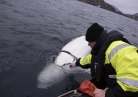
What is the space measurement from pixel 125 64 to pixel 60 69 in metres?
4.13

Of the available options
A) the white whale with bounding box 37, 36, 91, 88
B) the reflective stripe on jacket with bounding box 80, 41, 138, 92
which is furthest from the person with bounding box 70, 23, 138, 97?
the white whale with bounding box 37, 36, 91, 88

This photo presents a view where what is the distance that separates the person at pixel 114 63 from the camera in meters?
3.97

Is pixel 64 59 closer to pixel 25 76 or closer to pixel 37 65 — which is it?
pixel 37 65

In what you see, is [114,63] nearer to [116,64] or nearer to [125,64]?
[116,64]

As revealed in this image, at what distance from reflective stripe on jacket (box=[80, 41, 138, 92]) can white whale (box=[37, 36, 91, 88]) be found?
127 inches

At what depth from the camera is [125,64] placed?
4031 mm

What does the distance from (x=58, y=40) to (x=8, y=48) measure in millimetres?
4093

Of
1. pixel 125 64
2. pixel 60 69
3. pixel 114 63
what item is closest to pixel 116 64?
pixel 114 63

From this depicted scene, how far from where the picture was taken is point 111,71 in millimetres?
4754

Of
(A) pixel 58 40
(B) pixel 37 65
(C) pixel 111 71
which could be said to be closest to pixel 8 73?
(B) pixel 37 65

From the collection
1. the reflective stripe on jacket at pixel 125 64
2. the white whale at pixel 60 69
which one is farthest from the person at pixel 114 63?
the white whale at pixel 60 69

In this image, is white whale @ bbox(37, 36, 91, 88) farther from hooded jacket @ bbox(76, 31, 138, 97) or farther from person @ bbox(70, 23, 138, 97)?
hooded jacket @ bbox(76, 31, 138, 97)

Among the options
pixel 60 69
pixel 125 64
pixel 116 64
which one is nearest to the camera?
pixel 125 64

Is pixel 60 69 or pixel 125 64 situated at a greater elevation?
pixel 125 64
